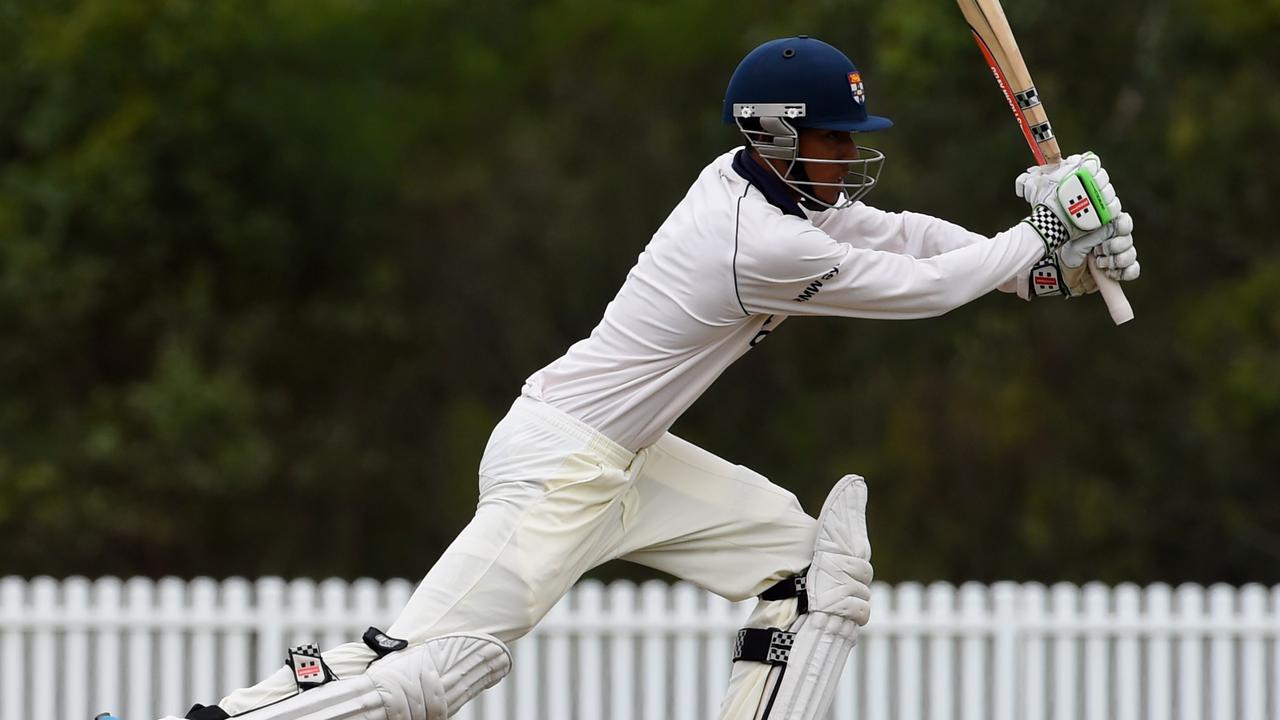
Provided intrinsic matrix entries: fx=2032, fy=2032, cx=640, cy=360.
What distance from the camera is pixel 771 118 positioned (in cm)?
436

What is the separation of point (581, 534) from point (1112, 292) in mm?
1337

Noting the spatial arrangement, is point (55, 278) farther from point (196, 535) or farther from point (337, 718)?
point (337, 718)

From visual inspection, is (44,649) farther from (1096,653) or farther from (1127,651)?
(1127,651)

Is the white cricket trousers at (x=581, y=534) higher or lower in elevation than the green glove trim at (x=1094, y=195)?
lower

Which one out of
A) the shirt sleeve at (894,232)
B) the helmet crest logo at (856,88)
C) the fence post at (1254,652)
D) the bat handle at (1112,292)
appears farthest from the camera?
the fence post at (1254,652)

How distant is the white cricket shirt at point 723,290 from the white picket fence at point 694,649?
9.43 ft

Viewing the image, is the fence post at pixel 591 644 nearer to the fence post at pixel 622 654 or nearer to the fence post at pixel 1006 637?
the fence post at pixel 622 654

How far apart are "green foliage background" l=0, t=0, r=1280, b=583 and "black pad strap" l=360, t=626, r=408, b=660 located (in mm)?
7707

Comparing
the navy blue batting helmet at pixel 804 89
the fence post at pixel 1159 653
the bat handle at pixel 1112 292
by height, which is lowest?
the fence post at pixel 1159 653

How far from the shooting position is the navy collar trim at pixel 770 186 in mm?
4367

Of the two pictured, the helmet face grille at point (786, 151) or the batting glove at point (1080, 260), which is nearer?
the helmet face grille at point (786, 151)

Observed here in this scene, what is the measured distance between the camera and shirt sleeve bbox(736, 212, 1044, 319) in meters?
4.28

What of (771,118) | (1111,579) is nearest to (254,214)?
(1111,579)

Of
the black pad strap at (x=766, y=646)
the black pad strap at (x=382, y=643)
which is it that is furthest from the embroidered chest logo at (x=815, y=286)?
the black pad strap at (x=382, y=643)
